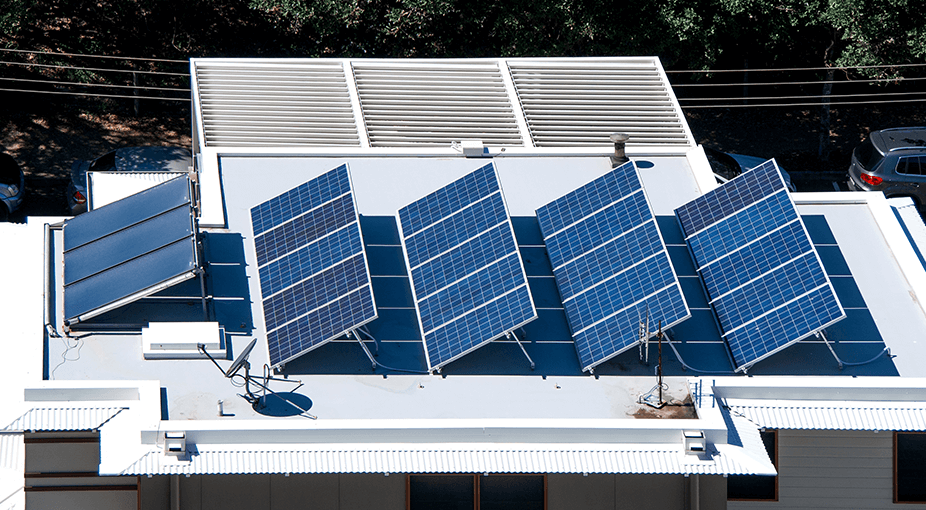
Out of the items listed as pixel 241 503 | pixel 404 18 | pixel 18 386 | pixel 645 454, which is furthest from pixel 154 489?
pixel 404 18

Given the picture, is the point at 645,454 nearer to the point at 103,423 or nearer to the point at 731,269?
the point at 731,269

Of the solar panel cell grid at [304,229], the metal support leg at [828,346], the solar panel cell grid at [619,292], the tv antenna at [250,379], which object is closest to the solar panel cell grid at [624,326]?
the solar panel cell grid at [619,292]

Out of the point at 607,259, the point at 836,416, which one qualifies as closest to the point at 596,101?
the point at 607,259

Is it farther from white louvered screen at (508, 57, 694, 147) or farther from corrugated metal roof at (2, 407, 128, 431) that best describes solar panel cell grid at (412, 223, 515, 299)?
white louvered screen at (508, 57, 694, 147)

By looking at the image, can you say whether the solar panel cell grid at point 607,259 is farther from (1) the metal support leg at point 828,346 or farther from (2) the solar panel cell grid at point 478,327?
(1) the metal support leg at point 828,346

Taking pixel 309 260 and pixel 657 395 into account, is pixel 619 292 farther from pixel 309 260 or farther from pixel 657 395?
pixel 309 260
